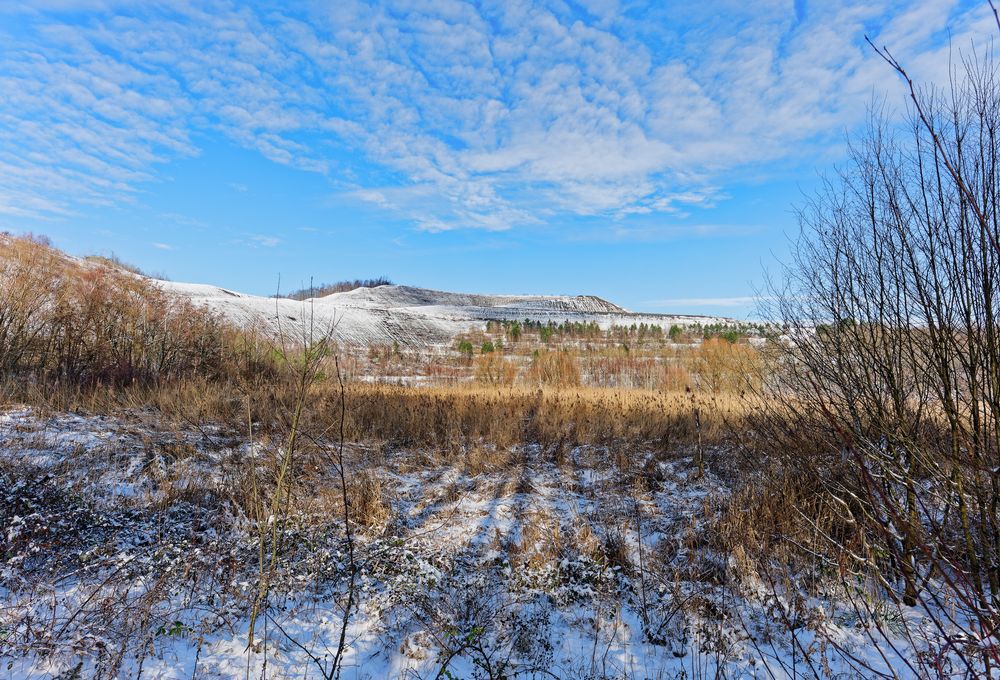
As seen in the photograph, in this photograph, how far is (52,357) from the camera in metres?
9.07

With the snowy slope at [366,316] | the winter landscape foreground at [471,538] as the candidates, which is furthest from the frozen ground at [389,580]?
the snowy slope at [366,316]

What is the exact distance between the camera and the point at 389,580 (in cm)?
386

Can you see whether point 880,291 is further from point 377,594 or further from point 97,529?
point 97,529

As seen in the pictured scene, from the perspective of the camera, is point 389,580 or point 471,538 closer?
point 389,580

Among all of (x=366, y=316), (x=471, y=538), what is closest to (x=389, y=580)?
(x=471, y=538)

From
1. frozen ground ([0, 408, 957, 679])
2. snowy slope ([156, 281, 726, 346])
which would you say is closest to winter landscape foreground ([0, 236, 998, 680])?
frozen ground ([0, 408, 957, 679])

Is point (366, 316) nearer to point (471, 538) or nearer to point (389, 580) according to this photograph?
point (471, 538)

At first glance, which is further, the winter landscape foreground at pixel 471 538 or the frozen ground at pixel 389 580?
the frozen ground at pixel 389 580

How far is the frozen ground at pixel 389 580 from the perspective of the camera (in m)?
3.02

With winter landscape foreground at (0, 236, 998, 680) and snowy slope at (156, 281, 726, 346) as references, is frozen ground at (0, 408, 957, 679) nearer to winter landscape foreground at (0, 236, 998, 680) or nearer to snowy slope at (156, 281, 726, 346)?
winter landscape foreground at (0, 236, 998, 680)

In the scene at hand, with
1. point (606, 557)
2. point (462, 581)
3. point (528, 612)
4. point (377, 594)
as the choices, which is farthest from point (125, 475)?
point (606, 557)

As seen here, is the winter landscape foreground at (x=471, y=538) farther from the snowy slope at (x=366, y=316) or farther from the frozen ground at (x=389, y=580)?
the snowy slope at (x=366, y=316)

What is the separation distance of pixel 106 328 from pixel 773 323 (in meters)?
12.1

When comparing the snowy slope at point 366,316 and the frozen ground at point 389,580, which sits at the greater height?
the snowy slope at point 366,316
